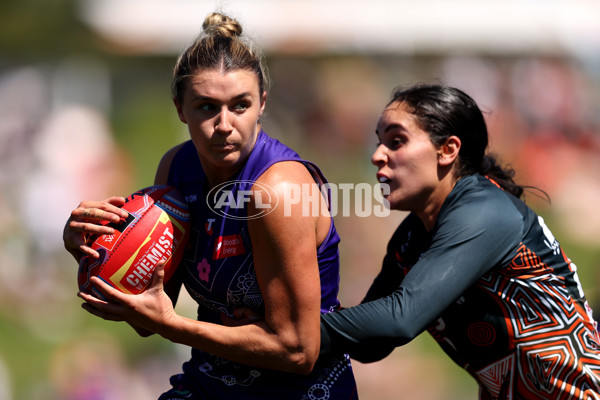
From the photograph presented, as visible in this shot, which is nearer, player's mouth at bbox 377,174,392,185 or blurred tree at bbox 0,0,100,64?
player's mouth at bbox 377,174,392,185

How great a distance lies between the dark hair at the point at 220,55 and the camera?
2678 mm

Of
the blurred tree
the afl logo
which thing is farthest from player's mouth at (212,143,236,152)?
the blurred tree

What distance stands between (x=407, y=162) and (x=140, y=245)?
3.79 feet

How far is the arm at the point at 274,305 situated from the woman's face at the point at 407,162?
551mm

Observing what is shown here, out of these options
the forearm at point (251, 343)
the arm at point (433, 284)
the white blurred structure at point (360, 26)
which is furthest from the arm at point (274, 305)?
the white blurred structure at point (360, 26)

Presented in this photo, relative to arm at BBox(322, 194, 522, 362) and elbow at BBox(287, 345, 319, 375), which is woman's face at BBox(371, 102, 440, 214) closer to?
arm at BBox(322, 194, 522, 362)

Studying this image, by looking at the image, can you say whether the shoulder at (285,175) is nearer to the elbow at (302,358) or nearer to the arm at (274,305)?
the arm at (274,305)

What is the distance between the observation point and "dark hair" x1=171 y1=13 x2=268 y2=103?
268cm

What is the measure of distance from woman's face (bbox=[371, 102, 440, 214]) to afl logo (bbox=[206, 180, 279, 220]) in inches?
27.4

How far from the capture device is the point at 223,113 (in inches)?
105

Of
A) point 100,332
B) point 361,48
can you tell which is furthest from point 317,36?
point 100,332

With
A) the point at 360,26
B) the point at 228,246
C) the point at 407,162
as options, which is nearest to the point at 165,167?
the point at 228,246

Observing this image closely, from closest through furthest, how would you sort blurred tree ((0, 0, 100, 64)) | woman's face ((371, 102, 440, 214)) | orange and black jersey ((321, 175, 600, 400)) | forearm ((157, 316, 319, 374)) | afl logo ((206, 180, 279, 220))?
afl logo ((206, 180, 279, 220)) < forearm ((157, 316, 319, 374)) < orange and black jersey ((321, 175, 600, 400)) < woman's face ((371, 102, 440, 214)) < blurred tree ((0, 0, 100, 64))

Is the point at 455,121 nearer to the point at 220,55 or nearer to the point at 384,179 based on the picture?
the point at 384,179
